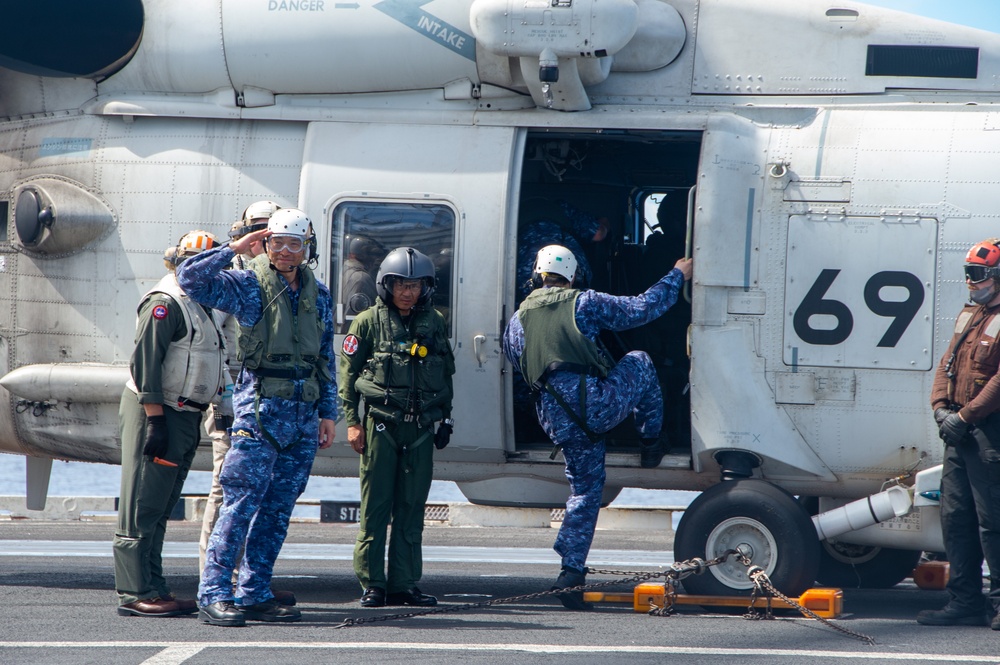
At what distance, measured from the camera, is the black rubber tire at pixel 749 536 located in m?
6.77

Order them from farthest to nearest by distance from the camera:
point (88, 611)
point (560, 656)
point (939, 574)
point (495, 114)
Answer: point (939, 574), point (495, 114), point (88, 611), point (560, 656)

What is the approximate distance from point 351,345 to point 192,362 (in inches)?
37.7

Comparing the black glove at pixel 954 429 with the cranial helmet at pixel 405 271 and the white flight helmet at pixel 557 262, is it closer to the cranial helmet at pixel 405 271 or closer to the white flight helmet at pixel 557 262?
the white flight helmet at pixel 557 262

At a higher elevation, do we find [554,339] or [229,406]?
[554,339]

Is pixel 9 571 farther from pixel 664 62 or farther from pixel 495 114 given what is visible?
pixel 664 62

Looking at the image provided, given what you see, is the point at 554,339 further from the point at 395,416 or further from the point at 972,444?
the point at 972,444

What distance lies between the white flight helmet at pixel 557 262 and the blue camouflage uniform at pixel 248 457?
63.4 inches

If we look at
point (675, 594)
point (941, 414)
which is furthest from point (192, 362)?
point (941, 414)

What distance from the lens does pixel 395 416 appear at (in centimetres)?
671

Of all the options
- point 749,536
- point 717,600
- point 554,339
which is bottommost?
point 717,600

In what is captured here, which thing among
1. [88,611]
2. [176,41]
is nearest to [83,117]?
[176,41]

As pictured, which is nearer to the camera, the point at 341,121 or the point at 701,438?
the point at 701,438

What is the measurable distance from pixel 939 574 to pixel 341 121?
5.35 meters

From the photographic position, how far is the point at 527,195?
27.3 ft
